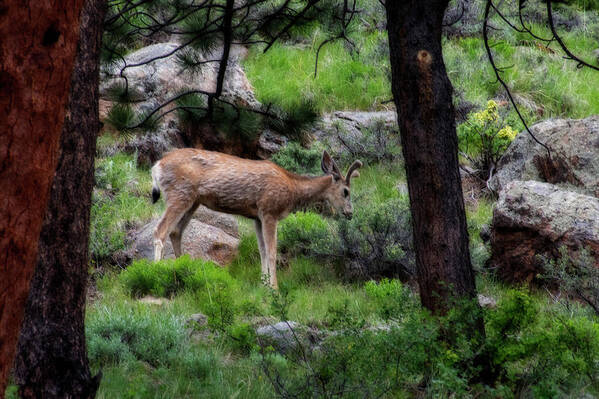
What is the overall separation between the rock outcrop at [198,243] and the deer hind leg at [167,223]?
34cm

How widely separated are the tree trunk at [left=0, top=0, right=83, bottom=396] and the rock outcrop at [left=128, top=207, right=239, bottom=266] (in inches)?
372

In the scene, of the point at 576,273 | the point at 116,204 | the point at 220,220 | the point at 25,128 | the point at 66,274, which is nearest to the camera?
the point at 25,128

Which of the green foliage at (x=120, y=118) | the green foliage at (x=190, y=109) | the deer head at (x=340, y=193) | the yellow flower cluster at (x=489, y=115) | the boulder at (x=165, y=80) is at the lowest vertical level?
the deer head at (x=340, y=193)

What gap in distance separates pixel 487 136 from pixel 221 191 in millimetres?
5360

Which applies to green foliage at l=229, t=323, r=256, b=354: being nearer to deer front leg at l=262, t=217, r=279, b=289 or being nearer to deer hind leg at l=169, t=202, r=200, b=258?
deer front leg at l=262, t=217, r=279, b=289

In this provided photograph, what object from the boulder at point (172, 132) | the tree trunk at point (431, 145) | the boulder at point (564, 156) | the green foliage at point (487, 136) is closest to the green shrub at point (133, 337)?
the tree trunk at point (431, 145)

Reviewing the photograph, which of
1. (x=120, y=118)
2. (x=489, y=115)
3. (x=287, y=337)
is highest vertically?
(x=489, y=115)

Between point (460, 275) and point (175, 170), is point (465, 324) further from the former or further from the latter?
point (175, 170)

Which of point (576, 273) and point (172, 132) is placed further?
point (172, 132)

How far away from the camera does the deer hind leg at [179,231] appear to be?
1162 cm

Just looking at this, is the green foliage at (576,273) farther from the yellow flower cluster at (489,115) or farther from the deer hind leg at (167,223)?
the yellow flower cluster at (489,115)

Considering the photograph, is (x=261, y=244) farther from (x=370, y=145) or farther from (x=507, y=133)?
(x=507, y=133)

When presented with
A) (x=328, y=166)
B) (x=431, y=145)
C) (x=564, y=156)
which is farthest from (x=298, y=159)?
(x=431, y=145)

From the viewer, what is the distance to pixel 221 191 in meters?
11.8
